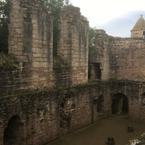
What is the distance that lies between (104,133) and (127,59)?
7584 millimetres

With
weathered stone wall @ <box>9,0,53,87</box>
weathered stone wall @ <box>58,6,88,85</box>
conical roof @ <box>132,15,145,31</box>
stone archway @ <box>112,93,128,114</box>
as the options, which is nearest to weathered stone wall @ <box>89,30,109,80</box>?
stone archway @ <box>112,93,128,114</box>

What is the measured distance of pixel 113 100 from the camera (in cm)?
2317

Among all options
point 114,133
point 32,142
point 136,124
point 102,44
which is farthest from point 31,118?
point 102,44

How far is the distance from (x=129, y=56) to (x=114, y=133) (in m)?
7.48

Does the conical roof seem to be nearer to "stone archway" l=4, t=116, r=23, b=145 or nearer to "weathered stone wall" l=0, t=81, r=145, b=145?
"weathered stone wall" l=0, t=81, r=145, b=145

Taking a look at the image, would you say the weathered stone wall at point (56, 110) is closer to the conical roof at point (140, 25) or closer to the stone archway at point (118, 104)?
the stone archway at point (118, 104)

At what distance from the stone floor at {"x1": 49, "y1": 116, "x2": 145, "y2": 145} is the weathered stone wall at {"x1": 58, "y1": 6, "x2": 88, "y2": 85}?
277 centimetres

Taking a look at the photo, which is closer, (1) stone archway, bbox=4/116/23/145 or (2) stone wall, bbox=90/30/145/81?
(1) stone archway, bbox=4/116/23/145

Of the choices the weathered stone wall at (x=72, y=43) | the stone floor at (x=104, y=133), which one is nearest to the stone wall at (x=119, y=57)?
the stone floor at (x=104, y=133)

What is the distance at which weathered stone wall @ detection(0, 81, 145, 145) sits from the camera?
13.3 metres

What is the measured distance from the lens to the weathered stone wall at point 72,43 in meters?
18.0

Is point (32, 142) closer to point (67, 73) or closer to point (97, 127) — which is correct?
point (67, 73)

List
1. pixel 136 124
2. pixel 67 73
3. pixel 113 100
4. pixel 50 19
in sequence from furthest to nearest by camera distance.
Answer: pixel 113 100 < pixel 136 124 < pixel 67 73 < pixel 50 19

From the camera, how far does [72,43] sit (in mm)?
18203
